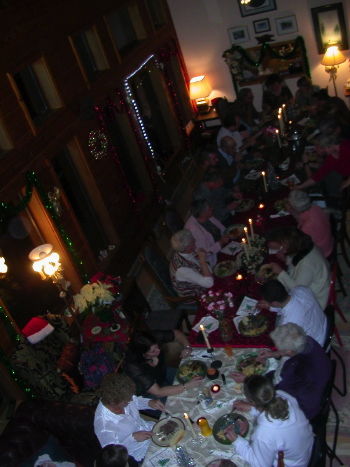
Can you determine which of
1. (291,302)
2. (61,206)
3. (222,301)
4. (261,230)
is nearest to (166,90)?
(61,206)

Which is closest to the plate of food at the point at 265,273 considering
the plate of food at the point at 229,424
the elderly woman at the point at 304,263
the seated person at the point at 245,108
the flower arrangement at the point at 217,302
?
the elderly woman at the point at 304,263

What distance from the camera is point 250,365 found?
472 centimetres

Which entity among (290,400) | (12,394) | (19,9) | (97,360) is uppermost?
(19,9)

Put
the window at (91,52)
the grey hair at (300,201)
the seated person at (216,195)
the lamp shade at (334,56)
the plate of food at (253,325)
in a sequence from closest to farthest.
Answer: the plate of food at (253,325), the grey hair at (300,201), the seated person at (216,195), the window at (91,52), the lamp shade at (334,56)

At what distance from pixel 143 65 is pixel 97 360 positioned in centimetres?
659

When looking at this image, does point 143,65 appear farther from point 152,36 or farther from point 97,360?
point 97,360

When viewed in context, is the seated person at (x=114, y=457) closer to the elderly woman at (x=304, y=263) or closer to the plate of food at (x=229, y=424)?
the plate of food at (x=229, y=424)

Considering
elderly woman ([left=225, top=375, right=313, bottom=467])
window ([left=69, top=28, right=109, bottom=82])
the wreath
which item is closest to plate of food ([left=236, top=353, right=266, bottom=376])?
elderly woman ([left=225, top=375, right=313, bottom=467])

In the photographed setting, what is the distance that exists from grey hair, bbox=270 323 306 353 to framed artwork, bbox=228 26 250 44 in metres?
9.12

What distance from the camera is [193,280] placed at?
6.09 meters

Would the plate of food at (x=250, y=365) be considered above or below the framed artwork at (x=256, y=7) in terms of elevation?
below

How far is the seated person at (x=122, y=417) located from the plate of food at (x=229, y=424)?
0.77 metres

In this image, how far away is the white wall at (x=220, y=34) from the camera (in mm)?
11023

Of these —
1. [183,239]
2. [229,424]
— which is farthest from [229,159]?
[229,424]
